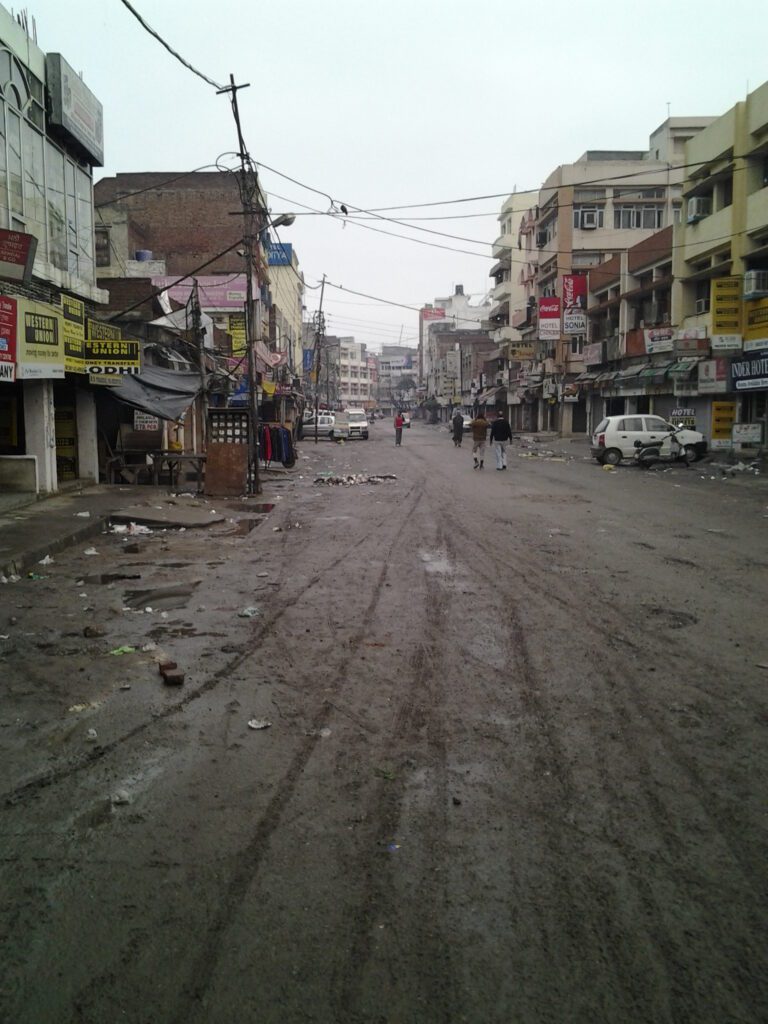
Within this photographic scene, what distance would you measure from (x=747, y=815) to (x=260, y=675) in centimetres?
333

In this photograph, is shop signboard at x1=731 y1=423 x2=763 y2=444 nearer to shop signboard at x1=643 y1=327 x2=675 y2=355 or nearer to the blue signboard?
shop signboard at x1=643 y1=327 x2=675 y2=355

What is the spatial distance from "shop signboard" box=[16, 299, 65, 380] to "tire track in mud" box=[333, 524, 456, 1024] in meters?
12.0

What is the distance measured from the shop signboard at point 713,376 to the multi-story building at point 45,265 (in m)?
22.9

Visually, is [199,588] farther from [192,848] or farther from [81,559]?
[192,848]

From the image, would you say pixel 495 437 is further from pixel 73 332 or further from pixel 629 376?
pixel 629 376

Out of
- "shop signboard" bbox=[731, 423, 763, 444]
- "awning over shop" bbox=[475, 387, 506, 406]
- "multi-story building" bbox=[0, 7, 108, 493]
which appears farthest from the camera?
"awning over shop" bbox=[475, 387, 506, 406]

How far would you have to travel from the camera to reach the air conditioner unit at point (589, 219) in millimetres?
55469

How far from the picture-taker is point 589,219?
55.6 m

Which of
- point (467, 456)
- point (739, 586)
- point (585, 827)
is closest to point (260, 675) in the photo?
point (585, 827)

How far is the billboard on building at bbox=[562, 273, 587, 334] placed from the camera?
48188 mm

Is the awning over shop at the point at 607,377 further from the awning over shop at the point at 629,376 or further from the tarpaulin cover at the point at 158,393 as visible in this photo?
the tarpaulin cover at the point at 158,393

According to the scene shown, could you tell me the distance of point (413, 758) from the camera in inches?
174

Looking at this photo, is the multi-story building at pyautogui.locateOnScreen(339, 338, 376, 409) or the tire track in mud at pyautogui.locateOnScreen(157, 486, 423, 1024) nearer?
the tire track in mud at pyautogui.locateOnScreen(157, 486, 423, 1024)

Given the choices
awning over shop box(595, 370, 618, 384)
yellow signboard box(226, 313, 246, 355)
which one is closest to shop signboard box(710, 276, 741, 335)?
awning over shop box(595, 370, 618, 384)
